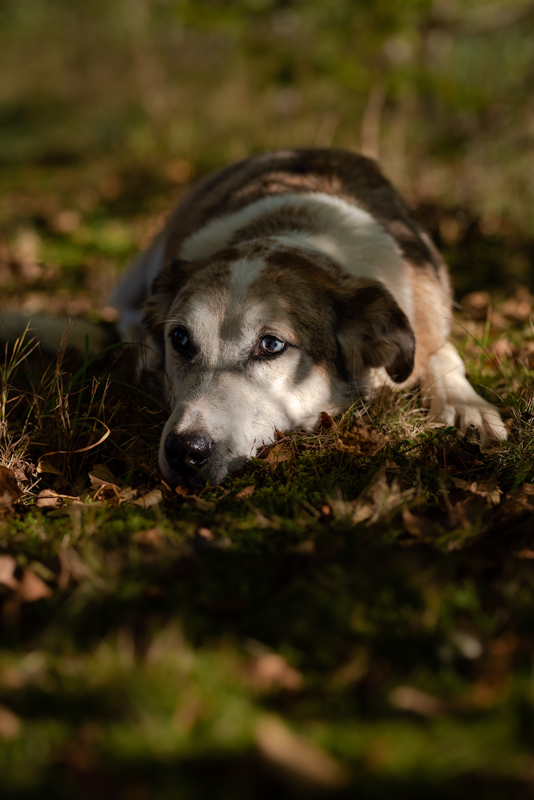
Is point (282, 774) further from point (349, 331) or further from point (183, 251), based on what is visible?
point (183, 251)

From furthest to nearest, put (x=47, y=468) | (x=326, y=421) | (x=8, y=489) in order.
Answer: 1. (x=326, y=421)
2. (x=47, y=468)
3. (x=8, y=489)

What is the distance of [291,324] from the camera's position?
292cm

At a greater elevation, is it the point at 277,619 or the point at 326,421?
the point at 277,619

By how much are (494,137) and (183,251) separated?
550cm

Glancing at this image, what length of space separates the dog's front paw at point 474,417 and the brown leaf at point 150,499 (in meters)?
1.38

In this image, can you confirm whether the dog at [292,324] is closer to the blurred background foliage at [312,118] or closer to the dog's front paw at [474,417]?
the dog's front paw at [474,417]

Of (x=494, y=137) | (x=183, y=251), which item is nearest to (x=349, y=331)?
(x=183, y=251)

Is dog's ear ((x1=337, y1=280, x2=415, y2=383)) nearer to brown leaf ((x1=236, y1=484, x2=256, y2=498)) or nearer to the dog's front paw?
the dog's front paw

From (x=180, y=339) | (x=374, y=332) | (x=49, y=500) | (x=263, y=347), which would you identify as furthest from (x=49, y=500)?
(x=374, y=332)

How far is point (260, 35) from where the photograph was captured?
866 cm

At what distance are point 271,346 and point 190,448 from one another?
0.66m

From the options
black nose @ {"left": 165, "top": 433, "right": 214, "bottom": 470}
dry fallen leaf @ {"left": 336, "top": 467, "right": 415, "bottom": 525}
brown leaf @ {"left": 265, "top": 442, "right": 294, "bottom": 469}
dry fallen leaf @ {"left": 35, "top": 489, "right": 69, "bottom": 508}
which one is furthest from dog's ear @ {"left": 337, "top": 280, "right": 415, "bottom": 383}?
dry fallen leaf @ {"left": 35, "top": 489, "right": 69, "bottom": 508}

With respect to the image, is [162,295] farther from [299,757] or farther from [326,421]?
[299,757]

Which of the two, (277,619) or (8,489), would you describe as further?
(8,489)
